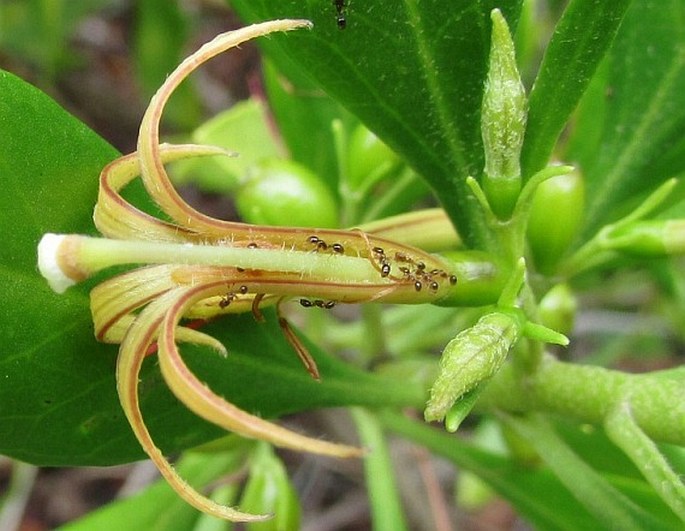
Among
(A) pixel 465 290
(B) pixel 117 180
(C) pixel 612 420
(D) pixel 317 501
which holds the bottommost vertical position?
(D) pixel 317 501

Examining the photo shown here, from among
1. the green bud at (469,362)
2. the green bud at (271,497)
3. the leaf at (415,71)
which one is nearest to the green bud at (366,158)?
the leaf at (415,71)

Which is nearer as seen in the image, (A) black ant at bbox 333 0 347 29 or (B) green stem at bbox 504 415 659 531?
(A) black ant at bbox 333 0 347 29

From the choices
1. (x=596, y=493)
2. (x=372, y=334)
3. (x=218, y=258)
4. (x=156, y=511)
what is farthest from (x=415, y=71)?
(x=156, y=511)

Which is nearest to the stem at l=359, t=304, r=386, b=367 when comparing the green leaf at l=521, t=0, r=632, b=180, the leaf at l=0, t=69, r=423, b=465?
the leaf at l=0, t=69, r=423, b=465

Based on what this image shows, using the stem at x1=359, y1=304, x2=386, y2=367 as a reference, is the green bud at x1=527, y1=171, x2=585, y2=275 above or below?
above

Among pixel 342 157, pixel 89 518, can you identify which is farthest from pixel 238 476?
pixel 342 157

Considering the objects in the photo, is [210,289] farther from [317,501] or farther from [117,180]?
[317,501]

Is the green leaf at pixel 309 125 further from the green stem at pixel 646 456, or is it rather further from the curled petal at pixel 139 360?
the curled petal at pixel 139 360

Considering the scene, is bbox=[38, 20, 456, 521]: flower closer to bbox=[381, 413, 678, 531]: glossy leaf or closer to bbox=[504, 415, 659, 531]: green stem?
bbox=[504, 415, 659, 531]: green stem
